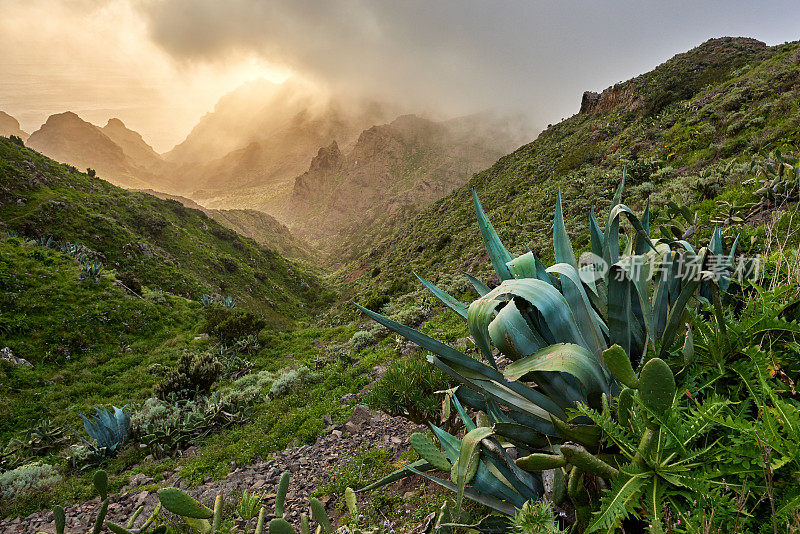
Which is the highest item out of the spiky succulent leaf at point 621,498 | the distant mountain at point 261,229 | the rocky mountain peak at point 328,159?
the rocky mountain peak at point 328,159

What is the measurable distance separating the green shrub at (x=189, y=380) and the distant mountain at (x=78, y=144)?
224567mm

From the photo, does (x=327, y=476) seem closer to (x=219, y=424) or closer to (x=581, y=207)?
(x=219, y=424)

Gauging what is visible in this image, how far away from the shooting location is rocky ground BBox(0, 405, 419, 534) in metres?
3.67

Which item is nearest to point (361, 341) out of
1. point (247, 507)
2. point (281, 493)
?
point (247, 507)

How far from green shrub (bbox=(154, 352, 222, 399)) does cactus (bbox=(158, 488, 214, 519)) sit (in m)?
6.56

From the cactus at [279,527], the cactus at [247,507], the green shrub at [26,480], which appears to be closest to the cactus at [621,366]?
the cactus at [279,527]

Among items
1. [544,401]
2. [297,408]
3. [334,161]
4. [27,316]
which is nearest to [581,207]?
[297,408]

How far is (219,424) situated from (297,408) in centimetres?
143

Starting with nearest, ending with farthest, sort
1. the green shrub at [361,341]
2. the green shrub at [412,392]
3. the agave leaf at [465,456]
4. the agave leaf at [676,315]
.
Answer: the agave leaf at [465,456]
the agave leaf at [676,315]
the green shrub at [412,392]
the green shrub at [361,341]

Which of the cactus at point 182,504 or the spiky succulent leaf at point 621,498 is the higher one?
the cactus at point 182,504

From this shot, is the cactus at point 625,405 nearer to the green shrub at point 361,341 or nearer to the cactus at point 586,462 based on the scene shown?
the cactus at point 586,462

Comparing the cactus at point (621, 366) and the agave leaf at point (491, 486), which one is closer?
the cactus at point (621, 366)

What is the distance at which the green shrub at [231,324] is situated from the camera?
11930 mm

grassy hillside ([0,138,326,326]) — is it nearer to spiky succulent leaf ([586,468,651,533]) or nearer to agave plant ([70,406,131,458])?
agave plant ([70,406,131,458])
